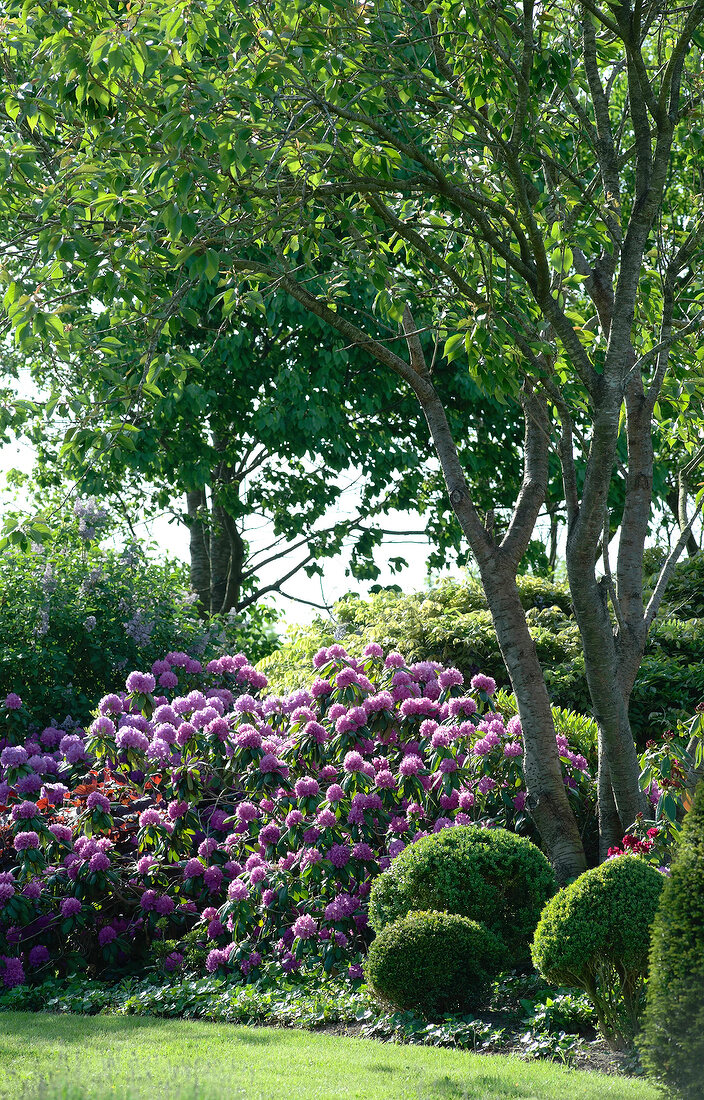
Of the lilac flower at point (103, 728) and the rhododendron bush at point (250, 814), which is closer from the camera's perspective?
the rhododendron bush at point (250, 814)

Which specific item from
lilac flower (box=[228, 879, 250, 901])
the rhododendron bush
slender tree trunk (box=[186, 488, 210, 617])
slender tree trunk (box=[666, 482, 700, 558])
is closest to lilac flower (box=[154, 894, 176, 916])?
the rhododendron bush

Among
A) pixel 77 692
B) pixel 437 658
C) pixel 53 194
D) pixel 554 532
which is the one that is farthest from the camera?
pixel 554 532

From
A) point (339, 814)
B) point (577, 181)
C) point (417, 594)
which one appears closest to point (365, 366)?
point (417, 594)

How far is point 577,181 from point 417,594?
452 centimetres

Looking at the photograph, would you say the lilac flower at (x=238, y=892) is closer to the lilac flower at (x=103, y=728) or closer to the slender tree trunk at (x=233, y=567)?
the lilac flower at (x=103, y=728)

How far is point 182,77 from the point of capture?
466cm

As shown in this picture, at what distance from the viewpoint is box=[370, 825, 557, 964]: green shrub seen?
568 centimetres

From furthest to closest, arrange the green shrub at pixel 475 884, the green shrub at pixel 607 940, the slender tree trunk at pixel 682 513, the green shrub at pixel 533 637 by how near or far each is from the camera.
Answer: the slender tree trunk at pixel 682 513
the green shrub at pixel 533 637
the green shrub at pixel 475 884
the green shrub at pixel 607 940

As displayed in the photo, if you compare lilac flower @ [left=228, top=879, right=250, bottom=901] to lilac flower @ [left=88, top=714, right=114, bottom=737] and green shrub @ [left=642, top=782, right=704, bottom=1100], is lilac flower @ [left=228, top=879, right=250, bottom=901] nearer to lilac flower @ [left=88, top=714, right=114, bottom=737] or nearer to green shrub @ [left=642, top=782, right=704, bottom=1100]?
lilac flower @ [left=88, top=714, right=114, bottom=737]

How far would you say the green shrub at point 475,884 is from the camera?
5684 millimetres

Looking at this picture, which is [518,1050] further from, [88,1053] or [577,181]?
[577,181]

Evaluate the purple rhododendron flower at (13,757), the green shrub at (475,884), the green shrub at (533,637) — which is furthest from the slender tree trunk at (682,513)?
the purple rhododendron flower at (13,757)

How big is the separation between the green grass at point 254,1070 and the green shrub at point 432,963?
0.35 metres

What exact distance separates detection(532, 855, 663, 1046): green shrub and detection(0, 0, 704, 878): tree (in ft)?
3.71
